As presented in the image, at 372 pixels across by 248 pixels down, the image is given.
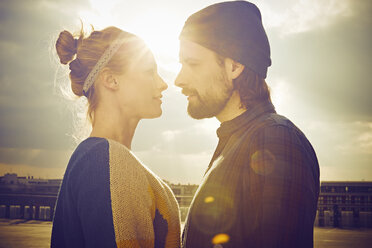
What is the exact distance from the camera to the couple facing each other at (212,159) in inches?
74.5

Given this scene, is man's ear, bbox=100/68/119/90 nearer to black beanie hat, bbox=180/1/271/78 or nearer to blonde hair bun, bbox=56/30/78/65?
blonde hair bun, bbox=56/30/78/65

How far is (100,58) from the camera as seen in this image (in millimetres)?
2570

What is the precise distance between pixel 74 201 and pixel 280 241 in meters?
1.29

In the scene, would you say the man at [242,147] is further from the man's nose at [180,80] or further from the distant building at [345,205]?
the distant building at [345,205]

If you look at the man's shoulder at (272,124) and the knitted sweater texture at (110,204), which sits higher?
the man's shoulder at (272,124)

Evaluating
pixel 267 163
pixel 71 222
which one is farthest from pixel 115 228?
pixel 267 163

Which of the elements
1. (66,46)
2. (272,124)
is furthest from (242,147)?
(66,46)

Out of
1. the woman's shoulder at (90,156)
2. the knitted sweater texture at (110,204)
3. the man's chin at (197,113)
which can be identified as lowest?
the knitted sweater texture at (110,204)

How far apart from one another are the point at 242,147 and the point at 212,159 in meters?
0.73

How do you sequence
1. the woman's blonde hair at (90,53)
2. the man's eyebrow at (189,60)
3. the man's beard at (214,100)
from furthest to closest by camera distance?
the man's eyebrow at (189,60), the man's beard at (214,100), the woman's blonde hair at (90,53)

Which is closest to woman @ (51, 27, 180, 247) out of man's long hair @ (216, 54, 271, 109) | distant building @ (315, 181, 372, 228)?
man's long hair @ (216, 54, 271, 109)

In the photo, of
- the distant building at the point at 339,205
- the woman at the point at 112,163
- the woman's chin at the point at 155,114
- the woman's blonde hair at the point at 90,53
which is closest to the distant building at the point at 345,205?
the distant building at the point at 339,205

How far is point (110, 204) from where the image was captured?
1938mm

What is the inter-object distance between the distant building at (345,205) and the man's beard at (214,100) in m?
36.1
